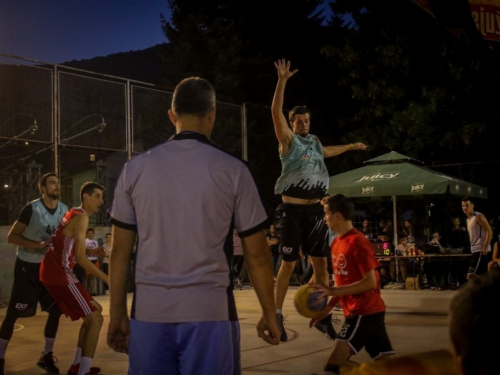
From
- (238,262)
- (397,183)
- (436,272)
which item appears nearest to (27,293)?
(397,183)

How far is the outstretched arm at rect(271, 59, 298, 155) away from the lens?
6.38m

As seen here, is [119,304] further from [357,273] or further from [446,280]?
[446,280]

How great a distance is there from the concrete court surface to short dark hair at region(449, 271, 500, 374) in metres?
4.16

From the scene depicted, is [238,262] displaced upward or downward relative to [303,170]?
downward

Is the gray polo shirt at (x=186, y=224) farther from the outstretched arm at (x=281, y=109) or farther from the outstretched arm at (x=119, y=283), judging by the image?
the outstretched arm at (x=281, y=109)

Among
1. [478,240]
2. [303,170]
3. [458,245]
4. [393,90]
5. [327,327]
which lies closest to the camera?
[303,170]

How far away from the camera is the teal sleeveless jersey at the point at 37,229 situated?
25.0ft

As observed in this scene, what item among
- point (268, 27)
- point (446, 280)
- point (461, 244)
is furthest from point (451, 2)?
point (268, 27)

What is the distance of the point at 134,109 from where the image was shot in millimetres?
17875

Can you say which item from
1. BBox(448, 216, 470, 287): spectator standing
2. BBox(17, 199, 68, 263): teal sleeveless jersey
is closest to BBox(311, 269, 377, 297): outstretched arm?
BBox(17, 199, 68, 263): teal sleeveless jersey

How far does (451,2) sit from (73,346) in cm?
599

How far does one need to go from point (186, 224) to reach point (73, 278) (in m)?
3.85

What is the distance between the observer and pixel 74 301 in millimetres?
6660

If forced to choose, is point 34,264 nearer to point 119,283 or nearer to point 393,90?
point 119,283
